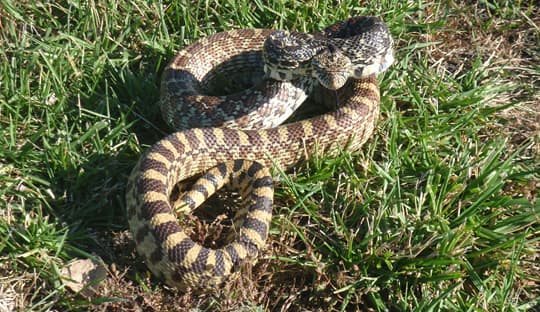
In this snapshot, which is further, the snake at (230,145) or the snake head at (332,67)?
the snake head at (332,67)

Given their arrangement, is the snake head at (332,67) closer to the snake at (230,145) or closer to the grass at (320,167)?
the snake at (230,145)

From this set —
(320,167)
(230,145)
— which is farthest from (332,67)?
(230,145)

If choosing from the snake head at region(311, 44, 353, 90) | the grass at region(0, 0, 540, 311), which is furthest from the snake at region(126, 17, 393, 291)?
the grass at region(0, 0, 540, 311)

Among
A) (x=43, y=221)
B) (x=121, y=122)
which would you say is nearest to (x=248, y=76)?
A: (x=121, y=122)

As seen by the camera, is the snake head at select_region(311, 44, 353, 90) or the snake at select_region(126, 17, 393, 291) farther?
the snake head at select_region(311, 44, 353, 90)

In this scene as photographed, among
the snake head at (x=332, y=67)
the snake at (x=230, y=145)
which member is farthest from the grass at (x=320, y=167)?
the snake head at (x=332, y=67)

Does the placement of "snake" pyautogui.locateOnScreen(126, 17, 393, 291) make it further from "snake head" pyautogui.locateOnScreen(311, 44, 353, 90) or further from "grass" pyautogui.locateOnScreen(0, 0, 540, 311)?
"grass" pyautogui.locateOnScreen(0, 0, 540, 311)
